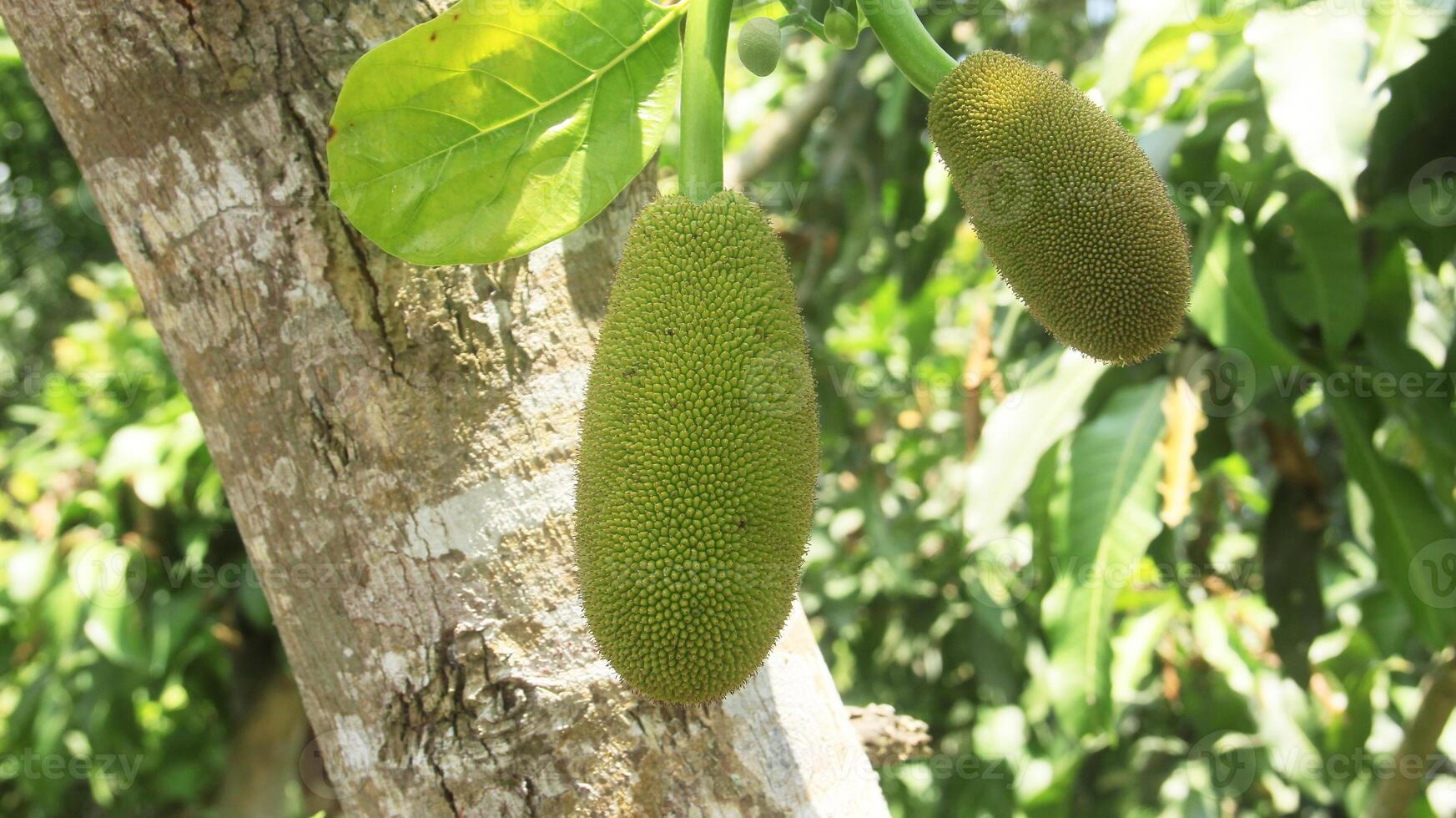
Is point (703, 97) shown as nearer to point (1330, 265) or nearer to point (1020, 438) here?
point (1020, 438)

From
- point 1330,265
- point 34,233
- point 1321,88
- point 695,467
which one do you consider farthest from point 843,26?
point 34,233

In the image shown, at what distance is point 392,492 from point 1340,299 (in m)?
1.33

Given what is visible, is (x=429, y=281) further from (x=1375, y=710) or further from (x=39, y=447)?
(x=39, y=447)

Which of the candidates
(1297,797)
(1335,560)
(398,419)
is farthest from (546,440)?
(1297,797)

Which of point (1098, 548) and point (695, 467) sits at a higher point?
point (695, 467)

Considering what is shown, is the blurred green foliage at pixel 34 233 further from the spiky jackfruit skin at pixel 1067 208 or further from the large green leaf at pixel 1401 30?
the spiky jackfruit skin at pixel 1067 208

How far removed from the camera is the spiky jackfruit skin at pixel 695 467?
1.89ft

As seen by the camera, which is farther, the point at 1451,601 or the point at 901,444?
the point at 901,444

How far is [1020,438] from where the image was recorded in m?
1.62

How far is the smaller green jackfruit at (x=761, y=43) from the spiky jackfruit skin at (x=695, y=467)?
154 millimetres

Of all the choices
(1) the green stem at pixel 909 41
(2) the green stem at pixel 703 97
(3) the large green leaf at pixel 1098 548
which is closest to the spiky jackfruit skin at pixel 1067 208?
(1) the green stem at pixel 909 41

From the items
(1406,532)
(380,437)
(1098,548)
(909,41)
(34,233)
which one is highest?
(909,41)

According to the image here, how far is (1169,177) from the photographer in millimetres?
1645

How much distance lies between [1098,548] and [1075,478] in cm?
10
